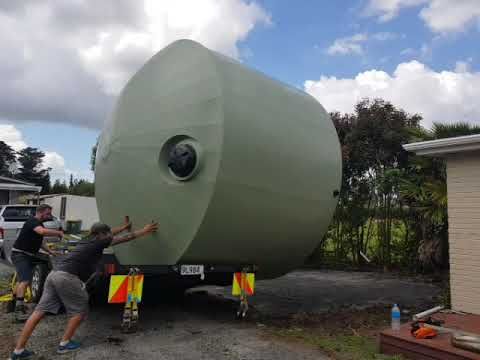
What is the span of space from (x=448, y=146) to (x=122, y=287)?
495 centimetres

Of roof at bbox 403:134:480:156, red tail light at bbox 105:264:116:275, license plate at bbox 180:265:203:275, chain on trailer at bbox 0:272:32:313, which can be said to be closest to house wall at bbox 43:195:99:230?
chain on trailer at bbox 0:272:32:313

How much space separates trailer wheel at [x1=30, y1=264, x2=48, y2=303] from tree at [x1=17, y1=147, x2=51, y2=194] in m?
54.0

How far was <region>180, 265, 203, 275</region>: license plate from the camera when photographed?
5.29 meters

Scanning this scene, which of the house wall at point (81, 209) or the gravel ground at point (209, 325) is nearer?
the gravel ground at point (209, 325)

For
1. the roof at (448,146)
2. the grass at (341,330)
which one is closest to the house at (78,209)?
the grass at (341,330)

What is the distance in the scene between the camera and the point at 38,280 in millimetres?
7102

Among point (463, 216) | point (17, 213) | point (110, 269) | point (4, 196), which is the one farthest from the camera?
point (4, 196)

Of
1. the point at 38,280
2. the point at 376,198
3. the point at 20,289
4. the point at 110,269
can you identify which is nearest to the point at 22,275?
the point at 20,289

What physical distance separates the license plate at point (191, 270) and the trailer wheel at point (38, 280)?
9.56ft

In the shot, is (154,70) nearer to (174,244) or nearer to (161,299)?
(174,244)

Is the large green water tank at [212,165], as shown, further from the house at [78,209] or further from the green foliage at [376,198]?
the house at [78,209]

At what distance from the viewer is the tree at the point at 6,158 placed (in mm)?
56438

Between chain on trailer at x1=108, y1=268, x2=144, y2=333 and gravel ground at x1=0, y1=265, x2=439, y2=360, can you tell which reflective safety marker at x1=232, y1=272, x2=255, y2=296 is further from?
chain on trailer at x1=108, y1=268, x2=144, y2=333

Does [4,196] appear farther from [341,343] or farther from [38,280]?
[341,343]
